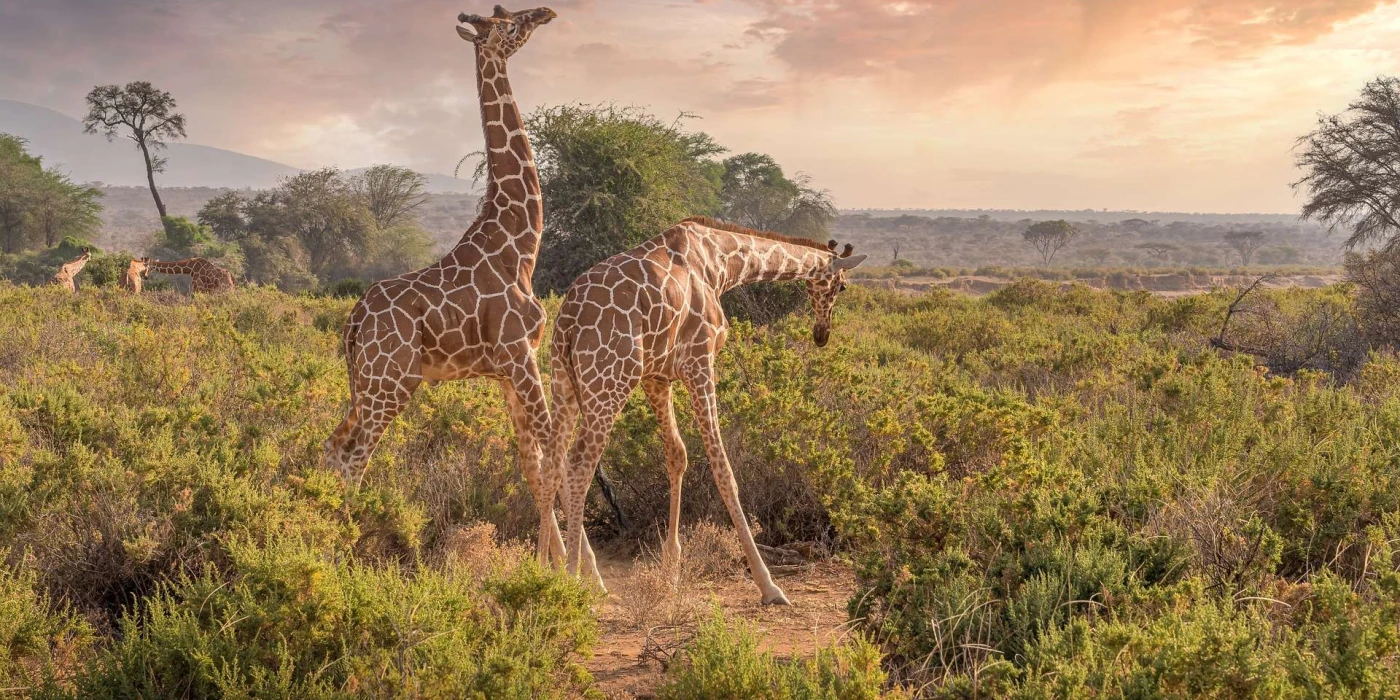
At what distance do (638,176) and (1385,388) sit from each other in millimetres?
15777

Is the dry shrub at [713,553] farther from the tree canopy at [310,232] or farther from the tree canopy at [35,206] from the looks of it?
the tree canopy at [35,206]

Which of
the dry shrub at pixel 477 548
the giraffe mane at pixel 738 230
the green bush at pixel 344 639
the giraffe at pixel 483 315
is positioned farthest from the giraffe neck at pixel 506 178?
the green bush at pixel 344 639

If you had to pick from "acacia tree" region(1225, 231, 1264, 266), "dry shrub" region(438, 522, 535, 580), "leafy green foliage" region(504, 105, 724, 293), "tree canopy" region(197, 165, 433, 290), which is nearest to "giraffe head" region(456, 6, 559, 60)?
"dry shrub" region(438, 522, 535, 580)

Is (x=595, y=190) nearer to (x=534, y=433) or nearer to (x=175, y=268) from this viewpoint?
(x=175, y=268)

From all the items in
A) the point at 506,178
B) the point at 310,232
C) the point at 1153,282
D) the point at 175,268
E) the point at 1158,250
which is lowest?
the point at 1153,282

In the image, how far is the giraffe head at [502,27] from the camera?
17.7 feet

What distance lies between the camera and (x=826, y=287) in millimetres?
6348

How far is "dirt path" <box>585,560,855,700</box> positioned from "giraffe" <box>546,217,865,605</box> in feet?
0.64

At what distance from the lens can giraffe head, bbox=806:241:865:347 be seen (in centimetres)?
626

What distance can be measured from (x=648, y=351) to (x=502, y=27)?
2.19 m

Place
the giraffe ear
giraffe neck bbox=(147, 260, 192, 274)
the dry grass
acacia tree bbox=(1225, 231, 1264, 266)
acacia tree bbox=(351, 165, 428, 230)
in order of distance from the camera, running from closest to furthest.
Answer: the dry grass, the giraffe ear, giraffe neck bbox=(147, 260, 192, 274), acacia tree bbox=(351, 165, 428, 230), acacia tree bbox=(1225, 231, 1264, 266)

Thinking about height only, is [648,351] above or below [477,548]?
above

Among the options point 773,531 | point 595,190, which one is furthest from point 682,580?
point 595,190

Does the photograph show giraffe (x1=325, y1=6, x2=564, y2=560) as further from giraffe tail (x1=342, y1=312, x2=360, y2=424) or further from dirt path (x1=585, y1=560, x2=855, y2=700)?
dirt path (x1=585, y1=560, x2=855, y2=700)
